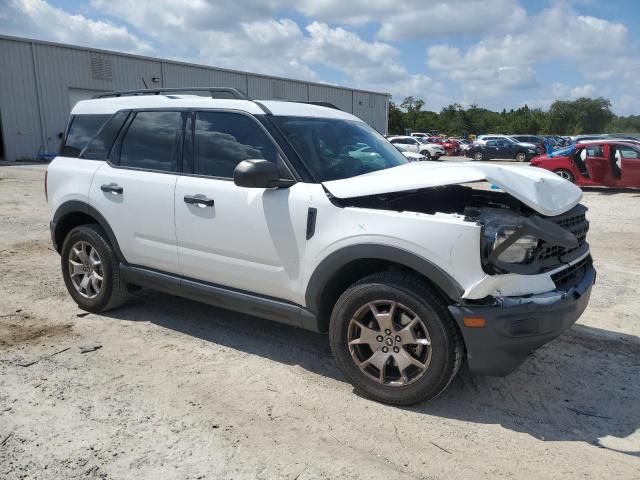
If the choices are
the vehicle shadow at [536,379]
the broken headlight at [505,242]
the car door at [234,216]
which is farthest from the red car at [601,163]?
the car door at [234,216]

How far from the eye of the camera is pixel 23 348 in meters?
4.28

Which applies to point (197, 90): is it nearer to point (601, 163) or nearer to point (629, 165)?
point (601, 163)

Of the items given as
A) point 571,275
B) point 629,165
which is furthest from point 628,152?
point 571,275

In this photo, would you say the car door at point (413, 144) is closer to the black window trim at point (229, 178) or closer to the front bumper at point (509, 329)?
the black window trim at point (229, 178)

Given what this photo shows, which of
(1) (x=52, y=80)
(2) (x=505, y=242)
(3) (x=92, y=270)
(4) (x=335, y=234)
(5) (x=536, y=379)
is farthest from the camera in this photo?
(1) (x=52, y=80)

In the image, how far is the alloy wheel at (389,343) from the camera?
323 cm

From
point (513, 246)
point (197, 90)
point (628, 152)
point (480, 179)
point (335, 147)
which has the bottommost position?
point (513, 246)

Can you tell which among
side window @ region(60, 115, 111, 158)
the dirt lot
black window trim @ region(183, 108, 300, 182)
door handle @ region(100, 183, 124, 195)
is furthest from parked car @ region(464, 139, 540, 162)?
door handle @ region(100, 183, 124, 195)

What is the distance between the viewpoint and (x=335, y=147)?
404cm

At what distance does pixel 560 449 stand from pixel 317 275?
5.60 feet

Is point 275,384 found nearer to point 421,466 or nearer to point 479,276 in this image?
point 421,466

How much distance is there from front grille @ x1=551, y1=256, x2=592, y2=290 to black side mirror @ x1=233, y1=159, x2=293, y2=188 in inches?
73.4

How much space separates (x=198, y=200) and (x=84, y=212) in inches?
58.7

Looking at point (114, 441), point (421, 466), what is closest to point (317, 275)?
point (421, 466)
